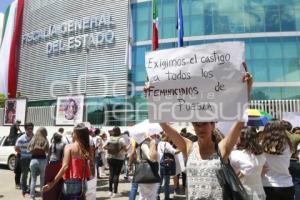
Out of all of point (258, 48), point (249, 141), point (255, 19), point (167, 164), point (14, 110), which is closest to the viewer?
point (249, 141)

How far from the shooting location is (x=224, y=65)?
10.8 feet

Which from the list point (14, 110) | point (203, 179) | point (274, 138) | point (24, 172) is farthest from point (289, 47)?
point (203, 179)

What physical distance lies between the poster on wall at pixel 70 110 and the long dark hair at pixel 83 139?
2700 cm

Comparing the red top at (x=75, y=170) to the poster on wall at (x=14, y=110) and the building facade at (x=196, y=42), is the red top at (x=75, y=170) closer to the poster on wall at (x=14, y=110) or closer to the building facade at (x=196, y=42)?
the poster on wall at (x=14, y=110)

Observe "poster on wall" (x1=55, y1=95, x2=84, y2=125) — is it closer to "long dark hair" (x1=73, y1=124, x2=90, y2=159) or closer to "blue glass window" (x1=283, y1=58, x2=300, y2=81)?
"blue glass window" (x1=283, y1=58, x2=300, y2=81)

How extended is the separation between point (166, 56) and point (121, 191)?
28.0ft

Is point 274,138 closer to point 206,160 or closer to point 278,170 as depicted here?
point 278,170

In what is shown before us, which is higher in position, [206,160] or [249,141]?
[249,141]

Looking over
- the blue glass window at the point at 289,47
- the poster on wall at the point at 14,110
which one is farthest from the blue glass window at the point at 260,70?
the poster on wall at the point at 14,110

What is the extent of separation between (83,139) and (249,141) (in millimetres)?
2082

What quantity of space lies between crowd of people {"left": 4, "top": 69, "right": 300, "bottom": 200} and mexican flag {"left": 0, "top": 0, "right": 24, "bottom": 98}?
5167cm

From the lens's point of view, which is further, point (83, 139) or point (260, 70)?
point (260, 70)

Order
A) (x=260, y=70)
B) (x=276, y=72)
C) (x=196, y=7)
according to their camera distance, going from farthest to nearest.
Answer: (x=196, y=7) < (x=260, y=70) < (x=276, y=72)

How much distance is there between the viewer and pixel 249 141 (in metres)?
4.91
